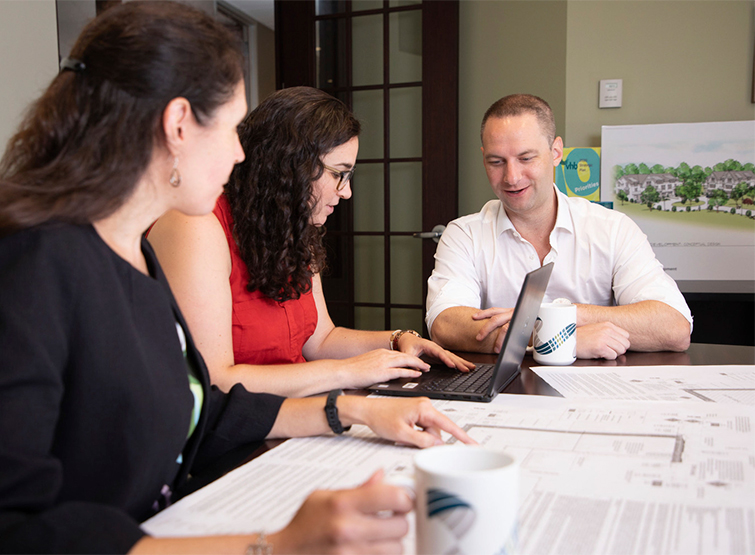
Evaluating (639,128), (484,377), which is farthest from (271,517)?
(639,128)

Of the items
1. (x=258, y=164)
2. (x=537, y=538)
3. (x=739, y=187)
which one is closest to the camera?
(x=537, y=538)

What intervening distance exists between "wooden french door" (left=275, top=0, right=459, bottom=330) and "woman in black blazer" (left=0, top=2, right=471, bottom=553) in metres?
2.57

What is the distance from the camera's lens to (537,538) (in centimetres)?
60

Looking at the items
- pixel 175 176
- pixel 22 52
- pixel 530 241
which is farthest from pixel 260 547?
pixel 22 52

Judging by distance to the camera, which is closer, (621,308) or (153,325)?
(153,325)

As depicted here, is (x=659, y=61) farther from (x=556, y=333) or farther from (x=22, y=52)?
(x=22, y=52)

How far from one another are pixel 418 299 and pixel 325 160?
2.13 meters

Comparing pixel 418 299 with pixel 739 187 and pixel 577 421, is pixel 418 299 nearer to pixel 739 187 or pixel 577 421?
pixel 739 187

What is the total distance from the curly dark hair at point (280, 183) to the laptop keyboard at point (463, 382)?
0.42 metres

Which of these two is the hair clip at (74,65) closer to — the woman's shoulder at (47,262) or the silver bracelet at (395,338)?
the woman's shoulder at (47,262)

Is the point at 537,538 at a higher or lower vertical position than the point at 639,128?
lower

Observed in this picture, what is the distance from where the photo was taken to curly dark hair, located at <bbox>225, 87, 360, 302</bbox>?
1.40 metres

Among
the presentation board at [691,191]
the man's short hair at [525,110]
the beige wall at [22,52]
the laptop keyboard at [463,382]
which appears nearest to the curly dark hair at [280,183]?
the laptop keyboard at [463,382]

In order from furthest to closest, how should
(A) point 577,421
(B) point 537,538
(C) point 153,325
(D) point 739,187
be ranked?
(D) point 739,187, (A) point 577,421, (C) point 153,325, (B) point 537,538
